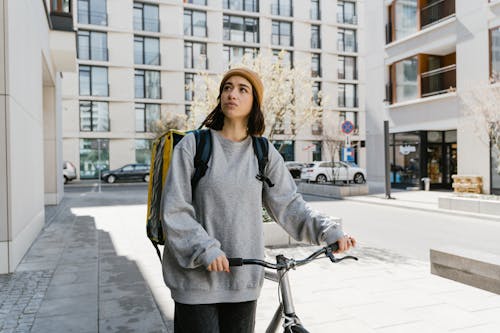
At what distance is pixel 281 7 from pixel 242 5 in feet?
13.8

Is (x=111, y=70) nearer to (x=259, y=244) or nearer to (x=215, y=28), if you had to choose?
(x=215, y=28)

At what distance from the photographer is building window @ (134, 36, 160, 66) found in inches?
1543

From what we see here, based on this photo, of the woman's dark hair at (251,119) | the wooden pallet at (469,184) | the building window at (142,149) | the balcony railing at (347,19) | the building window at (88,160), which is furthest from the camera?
the balcony railing at (347,19)

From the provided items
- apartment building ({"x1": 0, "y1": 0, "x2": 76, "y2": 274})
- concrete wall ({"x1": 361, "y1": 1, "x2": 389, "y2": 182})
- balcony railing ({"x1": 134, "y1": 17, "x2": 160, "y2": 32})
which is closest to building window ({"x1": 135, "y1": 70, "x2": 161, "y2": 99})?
balcony railing ({"x1": 134, "y1": 17, "x2": 160, "y2": 32})

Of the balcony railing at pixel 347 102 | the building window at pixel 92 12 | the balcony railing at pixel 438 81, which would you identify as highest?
the building window at pixel 92 12

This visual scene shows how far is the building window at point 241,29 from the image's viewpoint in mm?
41781

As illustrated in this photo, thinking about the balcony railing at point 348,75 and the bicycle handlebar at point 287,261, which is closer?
the bicycle handlebar at point 287,261

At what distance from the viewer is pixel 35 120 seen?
30.2 feet

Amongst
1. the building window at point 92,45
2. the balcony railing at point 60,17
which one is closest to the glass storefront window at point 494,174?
the balcony railing at point 60,17

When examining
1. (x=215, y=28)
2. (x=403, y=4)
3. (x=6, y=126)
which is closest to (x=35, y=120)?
(x=6, y=126)

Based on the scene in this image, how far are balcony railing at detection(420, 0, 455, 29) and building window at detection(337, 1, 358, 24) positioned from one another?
25920 mm

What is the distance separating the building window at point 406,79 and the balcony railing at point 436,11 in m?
1.91

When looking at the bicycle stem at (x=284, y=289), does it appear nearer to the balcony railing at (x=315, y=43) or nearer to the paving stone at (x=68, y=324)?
the paving stone at (x=68, y=324)

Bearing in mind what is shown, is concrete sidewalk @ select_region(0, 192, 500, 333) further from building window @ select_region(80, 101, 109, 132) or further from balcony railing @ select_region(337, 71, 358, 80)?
balcony railing @ select_region(337, 71, 358, 80)
